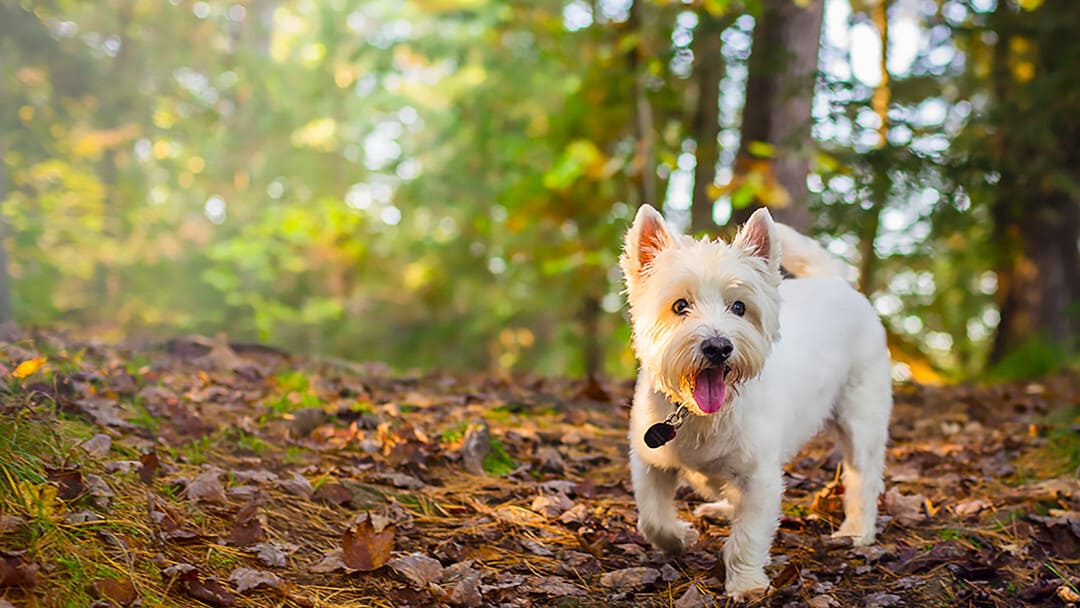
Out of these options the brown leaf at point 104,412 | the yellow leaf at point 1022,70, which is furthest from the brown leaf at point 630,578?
the yellow leaf at point 1022,70

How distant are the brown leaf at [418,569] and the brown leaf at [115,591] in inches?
37.5

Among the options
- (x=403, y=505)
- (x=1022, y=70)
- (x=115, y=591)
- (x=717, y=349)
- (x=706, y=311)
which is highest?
(x=1022, y=70)

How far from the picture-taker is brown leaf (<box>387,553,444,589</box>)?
319 cm

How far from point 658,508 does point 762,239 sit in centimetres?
120

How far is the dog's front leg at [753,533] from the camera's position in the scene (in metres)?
3.42

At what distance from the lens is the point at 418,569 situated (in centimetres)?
325

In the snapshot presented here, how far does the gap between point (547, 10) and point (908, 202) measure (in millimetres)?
5311

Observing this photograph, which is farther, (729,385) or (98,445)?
(98,445)

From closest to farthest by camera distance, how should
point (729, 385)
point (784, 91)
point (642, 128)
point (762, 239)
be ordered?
point (729, 385) < point (762, 239) < point (784, 91) < point (642, 128)

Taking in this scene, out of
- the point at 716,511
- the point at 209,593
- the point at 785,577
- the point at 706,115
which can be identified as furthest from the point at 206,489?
the point at 706,115

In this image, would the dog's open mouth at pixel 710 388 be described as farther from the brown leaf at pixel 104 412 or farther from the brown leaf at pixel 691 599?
the brown leaf at pixel 104 412

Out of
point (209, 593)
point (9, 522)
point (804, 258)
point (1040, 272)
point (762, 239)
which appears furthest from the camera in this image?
point (1040, 272)

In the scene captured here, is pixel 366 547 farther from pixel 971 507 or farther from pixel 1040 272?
pixel 1040 272

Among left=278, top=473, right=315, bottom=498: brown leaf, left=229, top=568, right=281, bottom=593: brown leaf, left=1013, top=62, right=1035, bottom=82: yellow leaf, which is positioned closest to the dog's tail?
left=278, top=473, right=315, bottom=498: brown leaf
